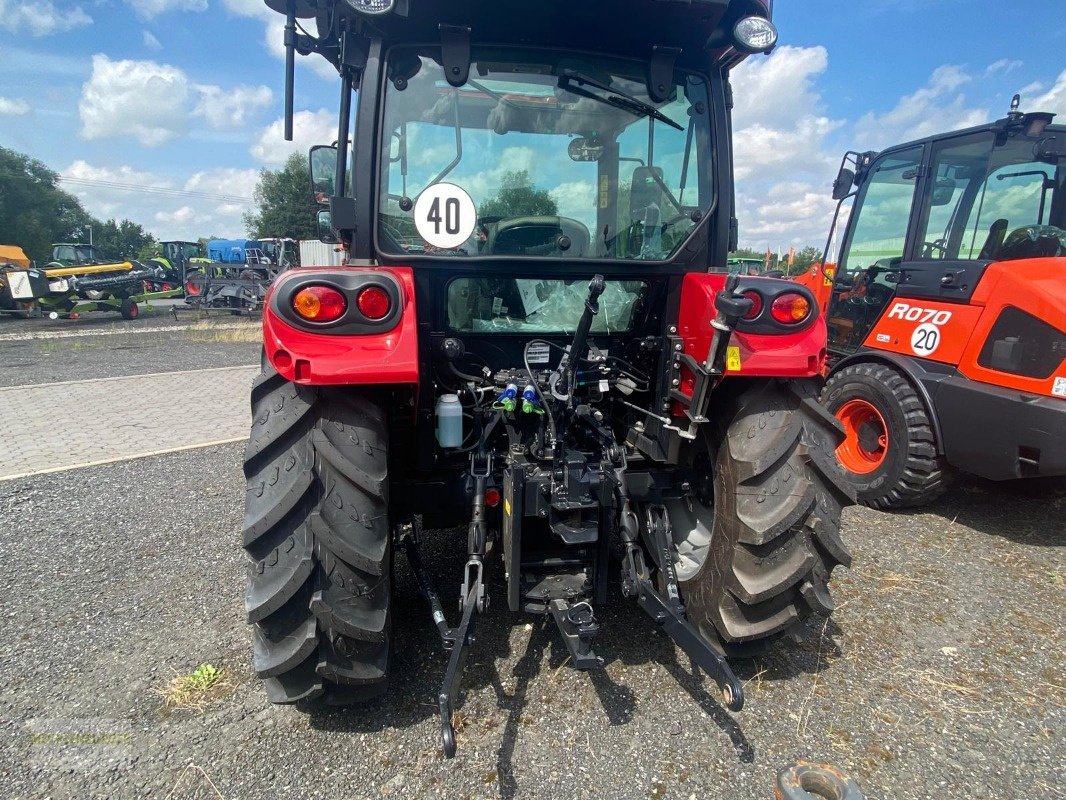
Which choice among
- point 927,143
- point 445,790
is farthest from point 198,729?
point 927,143

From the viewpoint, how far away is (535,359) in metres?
2.55

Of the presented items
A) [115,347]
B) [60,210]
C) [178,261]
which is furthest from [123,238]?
[115,347]

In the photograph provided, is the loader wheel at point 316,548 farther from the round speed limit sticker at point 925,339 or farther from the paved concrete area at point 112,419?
the paved concrete area at point 112,419

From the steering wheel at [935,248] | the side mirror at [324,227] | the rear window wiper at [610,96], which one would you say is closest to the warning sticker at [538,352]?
the rear window wiper at [610,96]

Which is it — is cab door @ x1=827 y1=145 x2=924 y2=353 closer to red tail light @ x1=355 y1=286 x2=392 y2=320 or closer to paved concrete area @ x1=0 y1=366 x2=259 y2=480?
red tail light @ x1=355 y1=286 x2=392 y2=320

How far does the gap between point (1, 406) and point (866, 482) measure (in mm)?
8634

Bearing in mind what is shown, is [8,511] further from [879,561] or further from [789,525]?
[879,561]

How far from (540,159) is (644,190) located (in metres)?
0.47

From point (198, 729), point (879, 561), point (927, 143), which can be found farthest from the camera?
point (927, 143)

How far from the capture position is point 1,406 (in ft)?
22.3

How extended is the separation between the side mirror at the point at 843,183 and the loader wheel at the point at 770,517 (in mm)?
3385

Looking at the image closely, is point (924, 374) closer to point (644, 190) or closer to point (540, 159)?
point (644, 190)

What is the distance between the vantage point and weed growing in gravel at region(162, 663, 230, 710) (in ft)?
7.25

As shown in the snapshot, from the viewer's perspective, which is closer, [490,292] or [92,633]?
[490,292]
